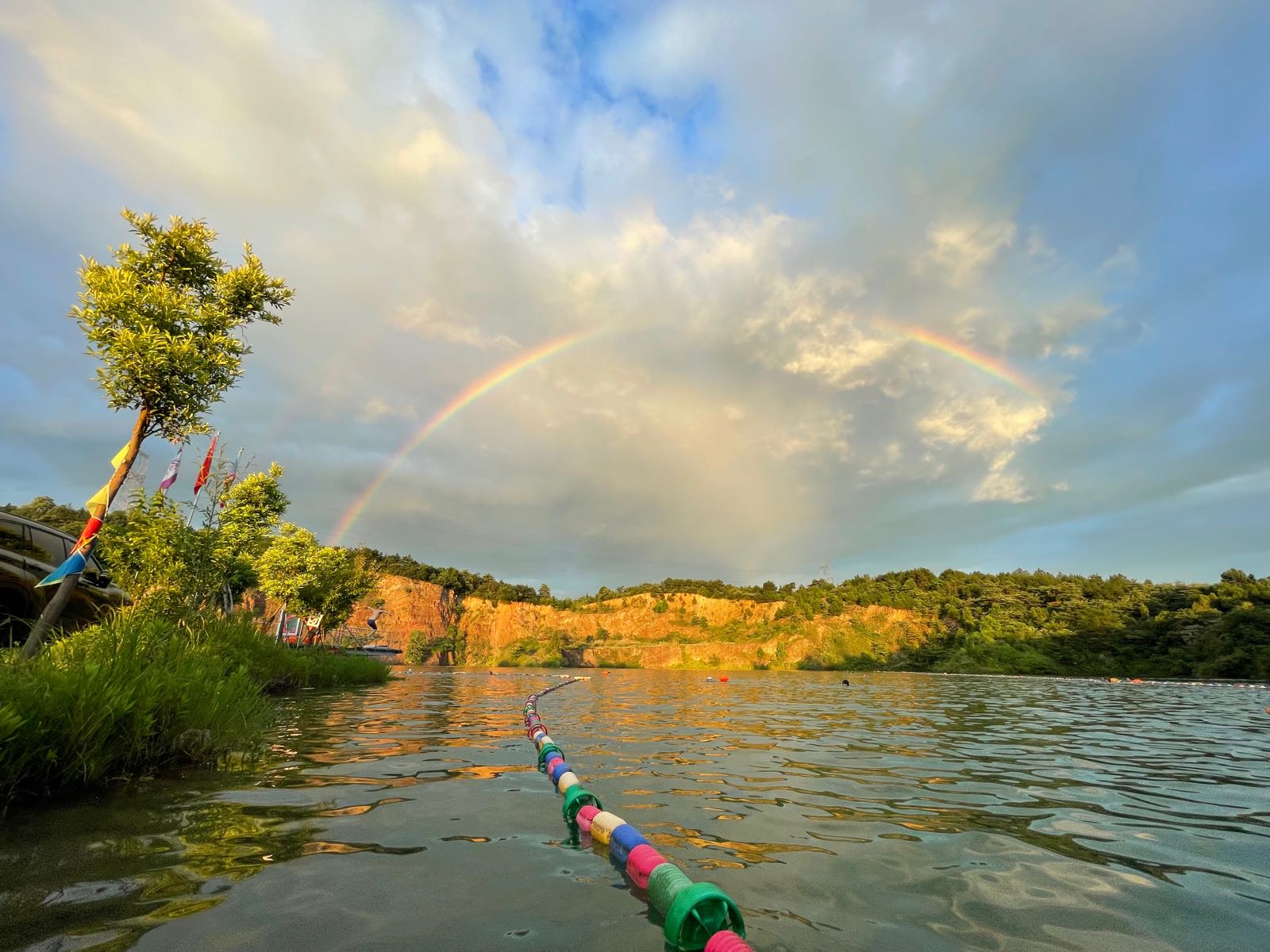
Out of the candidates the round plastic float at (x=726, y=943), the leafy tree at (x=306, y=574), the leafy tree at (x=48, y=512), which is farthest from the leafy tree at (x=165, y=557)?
the leafy tree at (x=48, y=512)

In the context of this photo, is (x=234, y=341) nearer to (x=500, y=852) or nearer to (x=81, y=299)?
(x=81, y=299)

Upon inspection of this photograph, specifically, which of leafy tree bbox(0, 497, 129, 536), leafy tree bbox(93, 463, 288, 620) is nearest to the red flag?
leafy tree bbox(93, 463, 288, 620)

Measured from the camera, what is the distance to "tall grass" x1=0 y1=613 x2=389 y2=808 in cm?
568

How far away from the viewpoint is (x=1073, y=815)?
21.8 ft

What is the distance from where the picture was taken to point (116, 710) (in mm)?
6430

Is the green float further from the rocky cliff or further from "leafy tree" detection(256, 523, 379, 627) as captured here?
the rocky cliff

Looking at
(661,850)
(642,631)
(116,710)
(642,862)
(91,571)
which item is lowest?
(661,850)

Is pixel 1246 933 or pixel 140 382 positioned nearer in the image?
pixel 1246 933

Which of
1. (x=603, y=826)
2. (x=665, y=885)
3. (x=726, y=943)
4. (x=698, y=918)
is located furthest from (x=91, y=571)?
(x=726, y=943)

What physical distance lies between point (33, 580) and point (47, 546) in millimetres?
1118

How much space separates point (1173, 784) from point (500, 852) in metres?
9.33

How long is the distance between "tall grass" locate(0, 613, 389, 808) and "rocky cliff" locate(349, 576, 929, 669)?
86813 millimetres

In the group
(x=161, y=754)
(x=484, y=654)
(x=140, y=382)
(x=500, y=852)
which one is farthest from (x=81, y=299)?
(x=484, y=654)

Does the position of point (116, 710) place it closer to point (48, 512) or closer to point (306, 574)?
point (306, 574)
